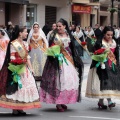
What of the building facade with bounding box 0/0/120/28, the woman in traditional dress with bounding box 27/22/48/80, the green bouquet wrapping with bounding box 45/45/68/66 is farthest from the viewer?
the building facade with bounding box 0/0/120/28

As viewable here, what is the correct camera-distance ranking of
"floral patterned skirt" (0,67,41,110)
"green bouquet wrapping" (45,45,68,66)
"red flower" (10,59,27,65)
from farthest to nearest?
"green bouquet wrapping" (45,45,68,66) < "red flower" (10,59,27,65) < "floral patterned skirt" (0,67,41,110)

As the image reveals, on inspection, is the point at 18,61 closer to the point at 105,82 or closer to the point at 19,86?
the point at 19,86

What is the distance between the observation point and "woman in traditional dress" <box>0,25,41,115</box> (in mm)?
8016

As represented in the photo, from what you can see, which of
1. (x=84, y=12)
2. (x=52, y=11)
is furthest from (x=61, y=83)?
(x=84, y=12)

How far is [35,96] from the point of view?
8.11 m

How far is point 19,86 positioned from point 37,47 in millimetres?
5024

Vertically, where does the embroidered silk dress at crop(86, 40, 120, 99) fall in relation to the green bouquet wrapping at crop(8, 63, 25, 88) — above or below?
below

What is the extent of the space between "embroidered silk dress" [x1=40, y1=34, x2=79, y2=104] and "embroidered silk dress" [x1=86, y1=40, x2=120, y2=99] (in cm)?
34

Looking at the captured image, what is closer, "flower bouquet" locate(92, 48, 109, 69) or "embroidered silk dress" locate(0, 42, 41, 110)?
"embroidered silk dress" locate(0, 42, 41, 110)

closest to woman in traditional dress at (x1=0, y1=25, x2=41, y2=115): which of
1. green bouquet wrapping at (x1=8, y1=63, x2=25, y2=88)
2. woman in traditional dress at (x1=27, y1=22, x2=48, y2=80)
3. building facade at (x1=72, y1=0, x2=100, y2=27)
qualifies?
green bouquet wrapping at (x1=8, y1=63, x2=25, y2=88)

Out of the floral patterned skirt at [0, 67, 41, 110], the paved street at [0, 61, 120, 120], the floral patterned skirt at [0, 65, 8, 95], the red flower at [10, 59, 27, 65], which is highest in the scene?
the red flower at [10, 59, 27, 65]

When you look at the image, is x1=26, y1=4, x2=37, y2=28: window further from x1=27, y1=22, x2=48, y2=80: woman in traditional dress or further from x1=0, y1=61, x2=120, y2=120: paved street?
x1=0, y1=61, x2=120, y2=120: paved street

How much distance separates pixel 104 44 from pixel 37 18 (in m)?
22.5

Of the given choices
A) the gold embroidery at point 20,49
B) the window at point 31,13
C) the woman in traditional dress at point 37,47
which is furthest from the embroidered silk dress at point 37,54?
the window at point 31,13
